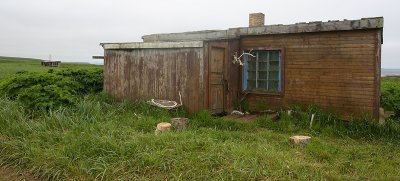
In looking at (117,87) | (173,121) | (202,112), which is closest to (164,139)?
(173,121)

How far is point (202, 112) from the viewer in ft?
33.0

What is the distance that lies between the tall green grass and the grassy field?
15 millimetres

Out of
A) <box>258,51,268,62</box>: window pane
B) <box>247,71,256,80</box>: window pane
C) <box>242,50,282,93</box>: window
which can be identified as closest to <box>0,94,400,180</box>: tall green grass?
<box>242,50,282,93</box>: window

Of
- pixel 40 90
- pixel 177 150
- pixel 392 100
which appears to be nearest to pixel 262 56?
pixel 392 100

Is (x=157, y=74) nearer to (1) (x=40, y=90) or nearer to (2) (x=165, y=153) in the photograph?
(1) (x=40, y=90)

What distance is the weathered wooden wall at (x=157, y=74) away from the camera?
34.6 feet

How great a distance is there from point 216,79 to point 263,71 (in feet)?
5.24

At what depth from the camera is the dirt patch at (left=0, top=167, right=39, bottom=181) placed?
591 cm

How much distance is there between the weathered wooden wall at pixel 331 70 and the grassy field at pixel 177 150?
89 cm

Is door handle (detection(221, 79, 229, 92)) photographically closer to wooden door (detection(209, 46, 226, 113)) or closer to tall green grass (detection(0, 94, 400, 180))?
wooden door (detection(209, 46, 226, 113))

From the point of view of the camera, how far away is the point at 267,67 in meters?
11.1

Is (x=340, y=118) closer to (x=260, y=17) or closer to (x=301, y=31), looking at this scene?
(x=301, y=31)

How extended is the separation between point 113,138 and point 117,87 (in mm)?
6352

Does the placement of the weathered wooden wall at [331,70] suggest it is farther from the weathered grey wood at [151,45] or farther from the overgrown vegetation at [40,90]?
the overgrown vegetation at [40,90]
